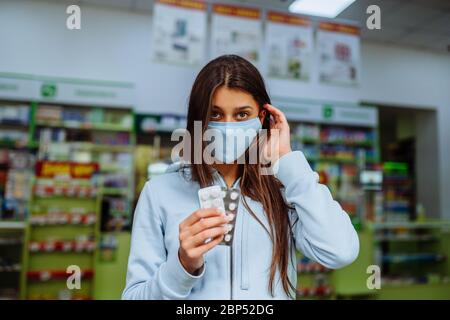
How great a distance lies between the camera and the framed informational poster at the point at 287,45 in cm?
304

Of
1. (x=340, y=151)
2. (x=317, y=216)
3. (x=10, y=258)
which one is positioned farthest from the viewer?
(x=340, y=151)

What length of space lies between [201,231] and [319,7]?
225cm

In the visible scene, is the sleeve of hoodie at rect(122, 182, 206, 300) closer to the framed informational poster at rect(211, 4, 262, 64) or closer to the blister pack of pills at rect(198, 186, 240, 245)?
the blister pack of pills at rect(198, 186, 240, 245)

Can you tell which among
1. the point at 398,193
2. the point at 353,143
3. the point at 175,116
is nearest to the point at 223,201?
the point at 175,116

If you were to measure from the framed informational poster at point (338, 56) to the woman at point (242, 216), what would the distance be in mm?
2218

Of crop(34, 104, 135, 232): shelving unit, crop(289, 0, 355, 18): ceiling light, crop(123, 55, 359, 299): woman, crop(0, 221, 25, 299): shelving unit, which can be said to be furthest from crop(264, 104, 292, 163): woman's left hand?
crop(34, 104, 135, 232): shelving unit

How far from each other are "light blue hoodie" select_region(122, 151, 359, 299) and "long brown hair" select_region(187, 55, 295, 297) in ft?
0.07

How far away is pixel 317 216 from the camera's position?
0.80 m

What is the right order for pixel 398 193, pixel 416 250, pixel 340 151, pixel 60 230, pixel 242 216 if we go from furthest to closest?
pixel 398 193, pixel 340 151, pixel 416 250, pixel 60 230, pixel 242 216

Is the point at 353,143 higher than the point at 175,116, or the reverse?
the point at 175,116

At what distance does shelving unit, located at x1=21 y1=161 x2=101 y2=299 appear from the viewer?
10.6 feet

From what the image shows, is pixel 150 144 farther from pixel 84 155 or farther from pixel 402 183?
pixel 402 183

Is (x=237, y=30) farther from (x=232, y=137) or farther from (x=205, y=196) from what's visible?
(x=205, y=196)

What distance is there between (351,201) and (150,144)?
2.57m
